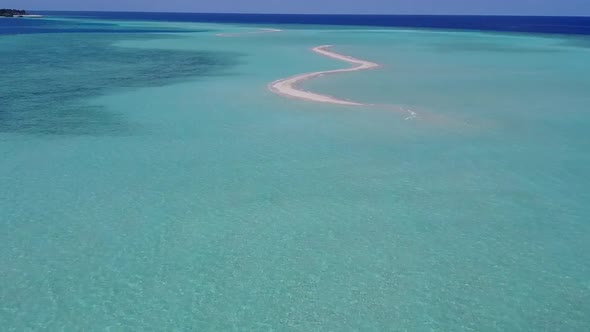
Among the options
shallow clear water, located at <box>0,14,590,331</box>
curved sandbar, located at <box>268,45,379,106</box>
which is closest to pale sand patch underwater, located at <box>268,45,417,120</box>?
curved sandbar, located at <box>268,45,379,106</box>

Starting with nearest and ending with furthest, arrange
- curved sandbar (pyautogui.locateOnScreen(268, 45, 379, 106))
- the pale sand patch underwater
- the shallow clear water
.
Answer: the shallow clear water, the pale sand patch underwater, curved sandbar (pyautogui.locateOnScreen(268, 45, 379, 106))

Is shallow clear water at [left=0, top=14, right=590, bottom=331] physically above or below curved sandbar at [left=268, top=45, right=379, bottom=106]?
Answer: below

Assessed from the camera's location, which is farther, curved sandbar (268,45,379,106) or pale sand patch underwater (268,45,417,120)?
curved sandbar (268,45,379,106)

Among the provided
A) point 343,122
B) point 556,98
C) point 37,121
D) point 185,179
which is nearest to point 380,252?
point 185,179

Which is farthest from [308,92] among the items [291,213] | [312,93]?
[291,213]

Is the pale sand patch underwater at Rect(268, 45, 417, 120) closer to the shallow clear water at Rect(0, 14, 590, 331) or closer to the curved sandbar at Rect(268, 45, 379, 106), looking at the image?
the curved sandbar at Rect(268, 45, 379, 106)

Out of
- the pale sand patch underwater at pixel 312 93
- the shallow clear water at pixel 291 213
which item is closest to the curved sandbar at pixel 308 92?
the pale sand patch underwater at pixel 312 93

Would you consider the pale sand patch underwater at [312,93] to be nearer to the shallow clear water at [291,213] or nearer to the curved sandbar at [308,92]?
the curved sandbar at [308,92]

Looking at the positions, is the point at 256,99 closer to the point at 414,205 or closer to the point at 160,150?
the point at 160,150
